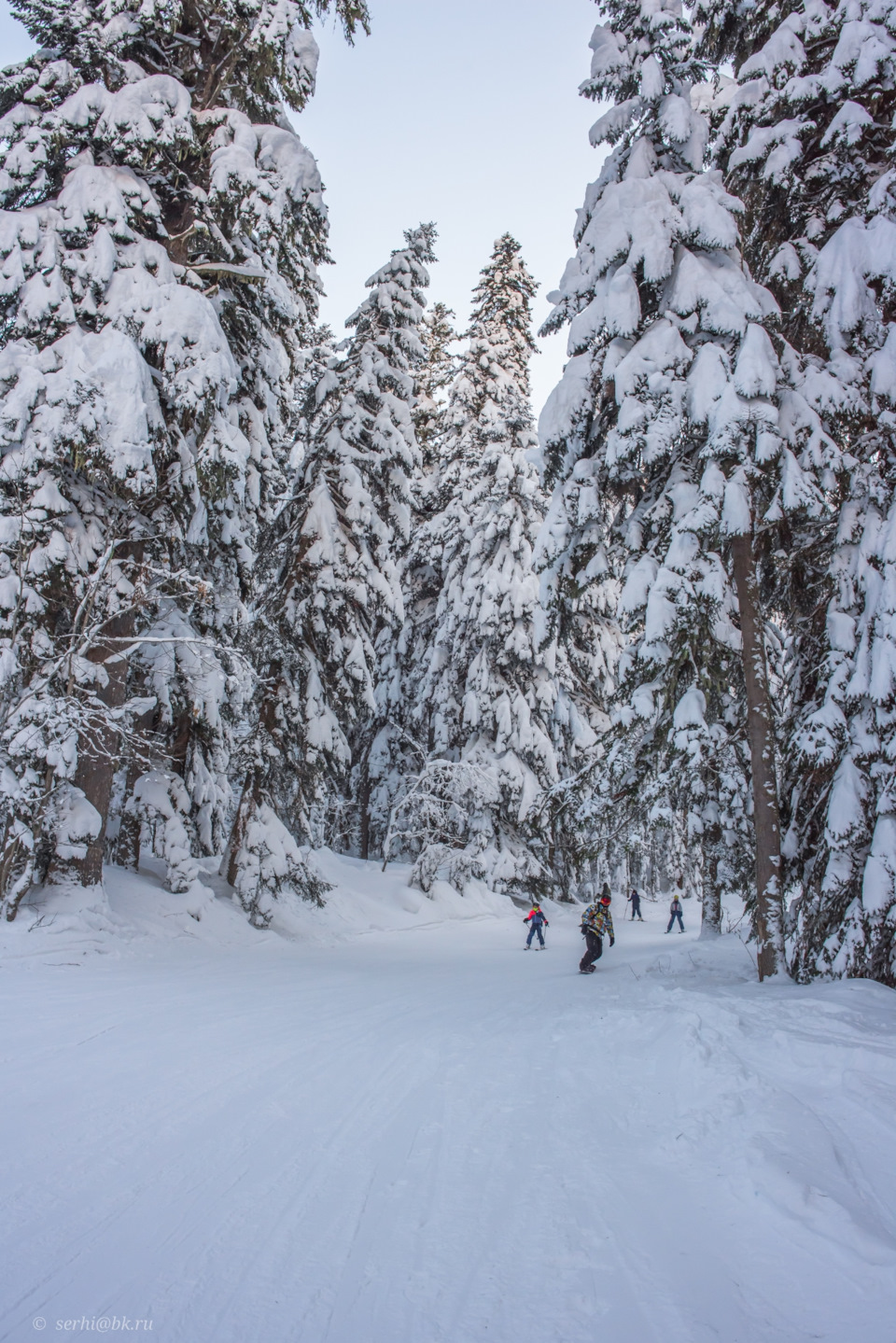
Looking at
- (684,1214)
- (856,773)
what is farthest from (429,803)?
(684,1214)

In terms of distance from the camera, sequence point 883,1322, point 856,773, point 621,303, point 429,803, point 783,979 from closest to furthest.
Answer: point 883,1322 < point 856,773 < point 783,979 < point 621,303 < point 429,803

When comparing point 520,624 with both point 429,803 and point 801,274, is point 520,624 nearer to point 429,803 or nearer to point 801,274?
point 429,803

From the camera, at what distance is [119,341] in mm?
8977

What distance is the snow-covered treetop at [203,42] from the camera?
986 centimetres

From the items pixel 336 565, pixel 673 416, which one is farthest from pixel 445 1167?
pixel 336 565

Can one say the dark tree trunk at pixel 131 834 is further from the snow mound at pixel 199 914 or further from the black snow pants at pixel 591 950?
the black snow pants at pixel 591 950

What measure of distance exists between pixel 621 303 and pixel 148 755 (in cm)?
985

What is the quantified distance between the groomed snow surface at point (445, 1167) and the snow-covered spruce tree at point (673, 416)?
365cm

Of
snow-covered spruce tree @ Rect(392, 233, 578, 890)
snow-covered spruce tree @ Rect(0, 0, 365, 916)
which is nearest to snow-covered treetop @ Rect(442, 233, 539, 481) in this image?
snow-covered spruce tree @ Rect(392, 233, 578, 890)

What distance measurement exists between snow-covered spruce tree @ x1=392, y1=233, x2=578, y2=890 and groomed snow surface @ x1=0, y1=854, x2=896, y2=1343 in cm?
1380

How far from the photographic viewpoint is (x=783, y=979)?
767cm

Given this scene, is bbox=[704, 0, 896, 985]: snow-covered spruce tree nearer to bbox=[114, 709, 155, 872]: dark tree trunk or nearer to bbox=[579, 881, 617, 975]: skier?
bbox=[579, 881, 617, 975]: skier

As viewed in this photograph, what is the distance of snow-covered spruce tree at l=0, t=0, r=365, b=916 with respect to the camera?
8.55 m

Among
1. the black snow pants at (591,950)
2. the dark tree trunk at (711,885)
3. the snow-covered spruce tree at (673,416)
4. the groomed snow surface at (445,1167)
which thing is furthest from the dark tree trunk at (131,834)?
the dark tree trunk at (711,885)
